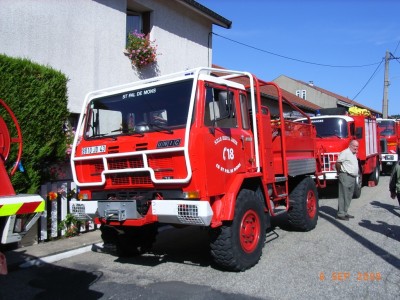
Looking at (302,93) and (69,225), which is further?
(302,93)

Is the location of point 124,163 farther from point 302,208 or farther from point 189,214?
point 302,208

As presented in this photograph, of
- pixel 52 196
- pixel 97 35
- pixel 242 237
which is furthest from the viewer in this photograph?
pixel 97 35

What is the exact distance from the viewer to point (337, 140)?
37.2ft

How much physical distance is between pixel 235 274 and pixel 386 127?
16.2 meters

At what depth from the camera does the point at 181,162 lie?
466cm

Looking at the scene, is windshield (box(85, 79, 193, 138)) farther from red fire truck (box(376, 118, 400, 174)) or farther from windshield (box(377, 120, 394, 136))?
windshield (box(377, 120, 394, 136))

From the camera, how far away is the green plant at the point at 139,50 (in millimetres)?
9805

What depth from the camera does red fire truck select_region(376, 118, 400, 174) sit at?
56.2 ft

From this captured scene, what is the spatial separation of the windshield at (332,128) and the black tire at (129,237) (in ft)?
23.3

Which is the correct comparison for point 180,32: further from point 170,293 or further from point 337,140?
point 170,293

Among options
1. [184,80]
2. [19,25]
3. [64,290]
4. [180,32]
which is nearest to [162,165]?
[184,80]

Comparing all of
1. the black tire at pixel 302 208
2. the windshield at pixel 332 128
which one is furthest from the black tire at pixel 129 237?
the windshield at pixel 332 128

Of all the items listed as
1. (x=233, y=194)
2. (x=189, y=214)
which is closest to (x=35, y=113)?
(x=189, y=214)

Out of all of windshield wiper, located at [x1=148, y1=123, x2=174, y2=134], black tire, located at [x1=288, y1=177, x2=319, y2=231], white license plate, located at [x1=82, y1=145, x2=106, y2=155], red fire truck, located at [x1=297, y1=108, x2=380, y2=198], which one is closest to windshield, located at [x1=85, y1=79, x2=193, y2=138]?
windshield wiper, located at [x1=148, y1=123, x2=174, y2=134]
